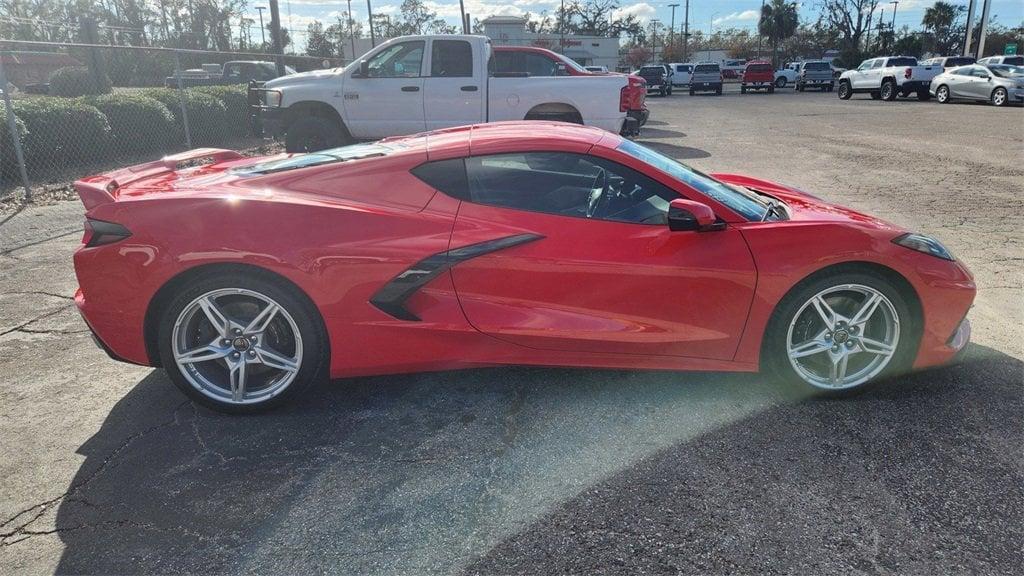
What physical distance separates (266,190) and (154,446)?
128 centimetres

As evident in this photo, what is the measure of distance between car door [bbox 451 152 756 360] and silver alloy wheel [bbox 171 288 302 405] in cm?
90

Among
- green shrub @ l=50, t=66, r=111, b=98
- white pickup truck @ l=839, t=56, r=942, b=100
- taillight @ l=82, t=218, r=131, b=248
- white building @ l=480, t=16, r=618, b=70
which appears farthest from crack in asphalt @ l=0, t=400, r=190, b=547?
white building @ l=480, t=16, r=618, b=70

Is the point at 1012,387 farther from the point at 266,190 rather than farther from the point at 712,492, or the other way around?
the point at 266,190

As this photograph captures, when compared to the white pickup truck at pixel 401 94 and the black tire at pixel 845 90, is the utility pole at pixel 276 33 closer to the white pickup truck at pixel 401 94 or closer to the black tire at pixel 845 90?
the white pickup truck at pixel 401 94

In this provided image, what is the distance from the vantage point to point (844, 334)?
315 centimetres

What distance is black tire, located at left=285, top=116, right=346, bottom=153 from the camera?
950cm

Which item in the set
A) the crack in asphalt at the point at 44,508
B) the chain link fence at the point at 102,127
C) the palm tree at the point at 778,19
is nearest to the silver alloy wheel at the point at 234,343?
the crack in asphalt at the point at 44,508

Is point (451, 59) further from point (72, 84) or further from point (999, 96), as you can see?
point (999, 96)

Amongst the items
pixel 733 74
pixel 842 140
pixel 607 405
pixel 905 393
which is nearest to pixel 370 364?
pixel 607 405

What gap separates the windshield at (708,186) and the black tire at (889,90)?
30368 mm

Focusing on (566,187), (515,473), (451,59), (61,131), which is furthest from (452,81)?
(515,473)

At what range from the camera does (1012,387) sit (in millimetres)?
3348

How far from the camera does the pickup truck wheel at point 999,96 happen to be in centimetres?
2305

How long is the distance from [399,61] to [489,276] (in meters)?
7.51
